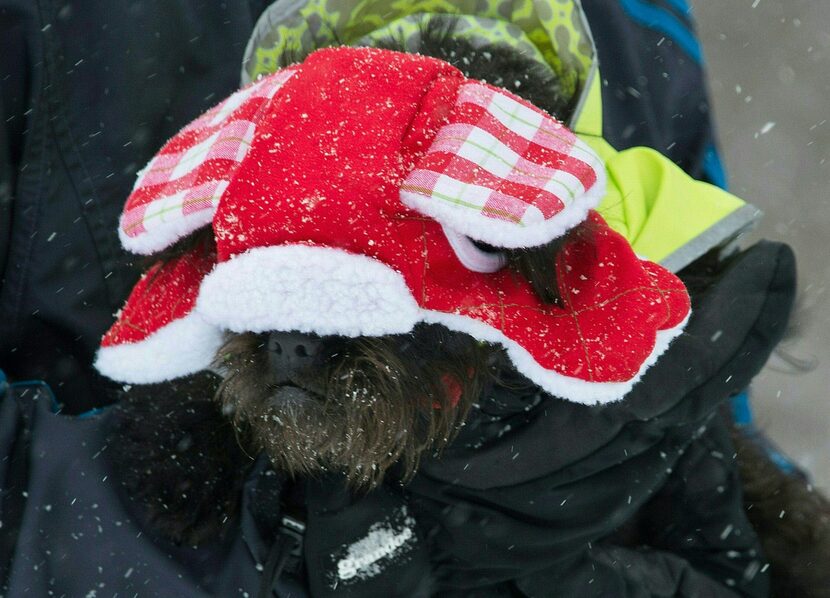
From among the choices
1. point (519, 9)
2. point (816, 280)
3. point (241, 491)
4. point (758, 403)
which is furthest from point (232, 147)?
point (816, 280)

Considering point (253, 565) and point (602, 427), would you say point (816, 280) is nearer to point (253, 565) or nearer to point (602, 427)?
point (602, 427)

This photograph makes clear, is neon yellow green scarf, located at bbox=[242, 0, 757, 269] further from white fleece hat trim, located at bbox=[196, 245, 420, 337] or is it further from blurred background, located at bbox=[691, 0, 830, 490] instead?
blurred background, located at bbox=[691, 0, 830, 490]

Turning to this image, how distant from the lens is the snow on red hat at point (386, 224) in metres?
0.61

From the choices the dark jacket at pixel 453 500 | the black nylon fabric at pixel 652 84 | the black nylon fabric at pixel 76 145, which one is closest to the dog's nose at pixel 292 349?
the dark jacket at pixel 453 500

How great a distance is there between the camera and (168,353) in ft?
2.40

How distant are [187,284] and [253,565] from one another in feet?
1.00

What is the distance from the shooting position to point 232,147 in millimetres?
668

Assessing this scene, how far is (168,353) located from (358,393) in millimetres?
181

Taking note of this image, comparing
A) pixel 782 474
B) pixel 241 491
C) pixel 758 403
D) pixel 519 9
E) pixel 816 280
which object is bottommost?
pixel 758 403

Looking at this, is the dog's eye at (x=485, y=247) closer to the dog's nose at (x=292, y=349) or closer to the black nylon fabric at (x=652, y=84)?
the dog's nose at (x=292, y=349)

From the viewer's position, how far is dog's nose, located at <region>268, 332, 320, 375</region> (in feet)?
2.10

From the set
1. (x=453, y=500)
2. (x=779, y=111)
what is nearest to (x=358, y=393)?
(x=453, y=500)

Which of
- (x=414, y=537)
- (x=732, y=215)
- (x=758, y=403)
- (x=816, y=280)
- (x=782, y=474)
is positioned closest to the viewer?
(x=414, y=537)

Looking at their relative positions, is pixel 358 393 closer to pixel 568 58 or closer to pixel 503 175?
pixel 503 175
